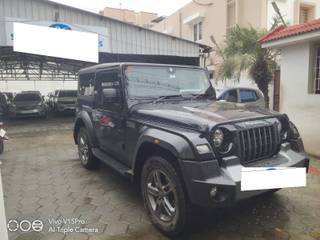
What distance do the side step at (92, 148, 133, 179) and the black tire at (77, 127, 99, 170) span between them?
0.32 metres

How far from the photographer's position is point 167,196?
10.00 feet

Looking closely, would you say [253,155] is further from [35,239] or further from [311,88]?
Result: [311,88]

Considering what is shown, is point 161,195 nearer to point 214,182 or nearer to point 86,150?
point 214,182

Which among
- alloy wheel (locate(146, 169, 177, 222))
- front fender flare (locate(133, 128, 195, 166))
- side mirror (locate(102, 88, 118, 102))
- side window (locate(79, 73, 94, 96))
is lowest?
alloy wheel (locate(146, 169, 177, 222))

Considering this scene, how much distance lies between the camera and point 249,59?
34.2ft

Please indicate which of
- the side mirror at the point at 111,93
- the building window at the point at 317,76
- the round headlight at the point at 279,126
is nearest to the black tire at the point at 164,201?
the side mirror at the point at 111,93

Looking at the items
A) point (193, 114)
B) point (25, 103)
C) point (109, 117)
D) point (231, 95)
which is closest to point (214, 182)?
point (193, 114)

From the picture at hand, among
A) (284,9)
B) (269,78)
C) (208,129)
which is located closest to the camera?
(208,129)

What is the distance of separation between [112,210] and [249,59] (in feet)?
28.0

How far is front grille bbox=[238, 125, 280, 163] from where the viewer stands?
2.88m

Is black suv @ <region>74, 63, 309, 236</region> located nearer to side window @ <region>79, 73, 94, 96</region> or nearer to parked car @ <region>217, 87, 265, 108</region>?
side window @ <region>79, 73, 94, 96</region>

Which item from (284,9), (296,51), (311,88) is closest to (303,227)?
(311,88)

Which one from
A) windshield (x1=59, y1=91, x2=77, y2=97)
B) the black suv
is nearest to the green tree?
the black suv

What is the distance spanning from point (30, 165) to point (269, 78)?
8382 millimetres
